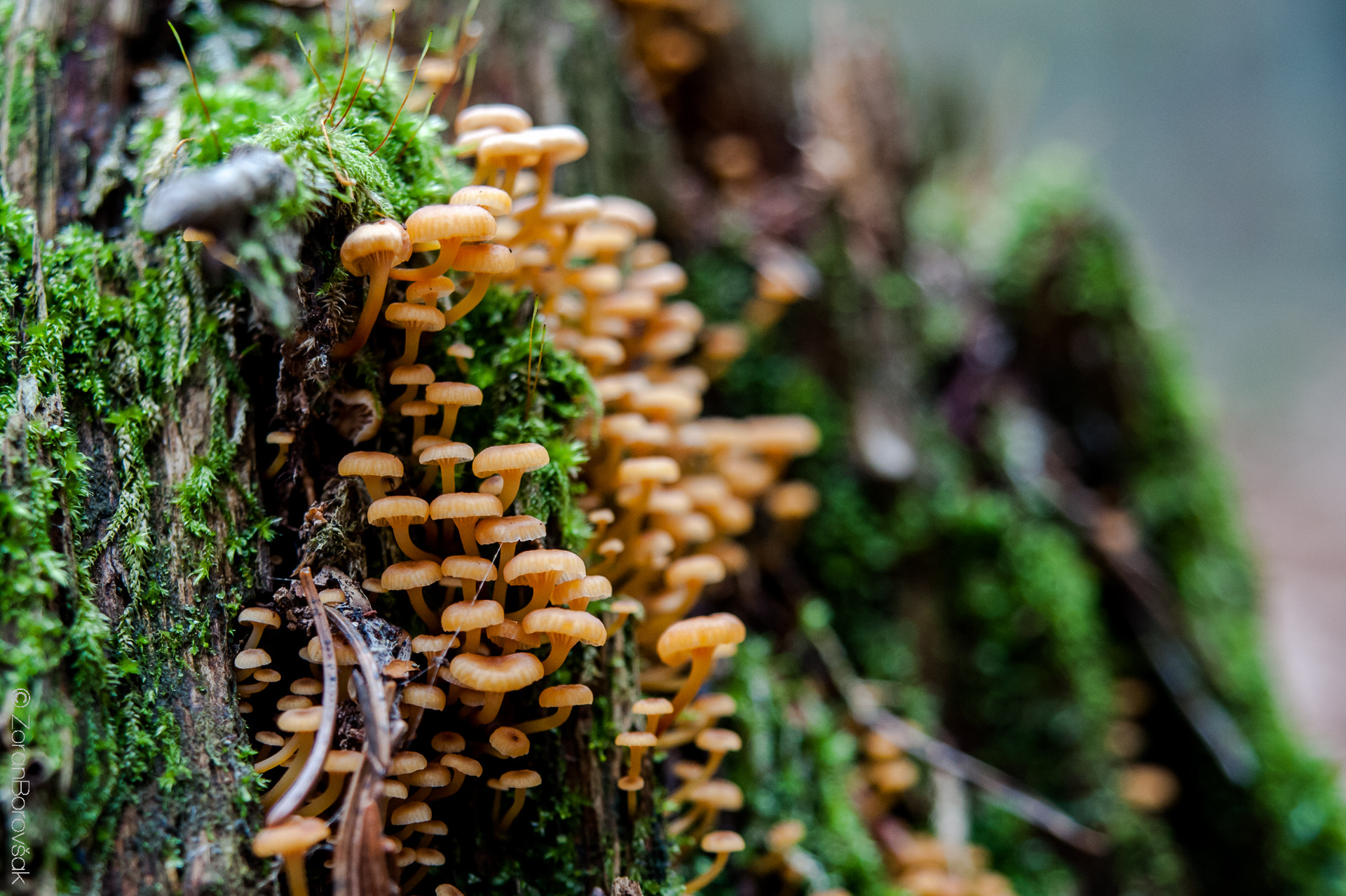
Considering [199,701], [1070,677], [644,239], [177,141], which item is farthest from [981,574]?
[177,141]

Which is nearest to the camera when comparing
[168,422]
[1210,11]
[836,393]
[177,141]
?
[168,422]

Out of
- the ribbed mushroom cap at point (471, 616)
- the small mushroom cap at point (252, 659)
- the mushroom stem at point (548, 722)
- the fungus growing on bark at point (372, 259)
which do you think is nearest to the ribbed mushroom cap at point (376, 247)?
the fungus growing on bark at point (372, 259)

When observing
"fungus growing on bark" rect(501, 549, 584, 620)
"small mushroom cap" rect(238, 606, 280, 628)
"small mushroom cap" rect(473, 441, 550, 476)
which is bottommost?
"small mushroom cap" rect(238, 606, 280, 628)

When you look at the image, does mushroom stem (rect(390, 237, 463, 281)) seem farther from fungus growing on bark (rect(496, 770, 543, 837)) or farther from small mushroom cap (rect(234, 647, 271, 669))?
fungus growing on bark (rect(496, 770, 543, 837))

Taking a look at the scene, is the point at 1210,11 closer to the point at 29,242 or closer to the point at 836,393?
the point at 836,393

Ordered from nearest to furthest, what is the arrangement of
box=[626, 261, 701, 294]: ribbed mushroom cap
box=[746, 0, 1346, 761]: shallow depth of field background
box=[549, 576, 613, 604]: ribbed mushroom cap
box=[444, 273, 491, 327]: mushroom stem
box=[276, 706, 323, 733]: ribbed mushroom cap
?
box=[276, 706, 323, 733]: ribbed mushroom cap → box=[549, 576, 613, 604]: ribbed mushroom cap → box=[444, 273, 491, 327]: mushroom stem → box=[626, 261, 701, 294]: ribbed mushroom cap → box=[746, 0, 1346, 761]: shallow depth of field background

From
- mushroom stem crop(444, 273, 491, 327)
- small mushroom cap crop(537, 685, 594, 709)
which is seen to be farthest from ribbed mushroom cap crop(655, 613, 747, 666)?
mushroom stem crop(444, 273, 491, 327)
